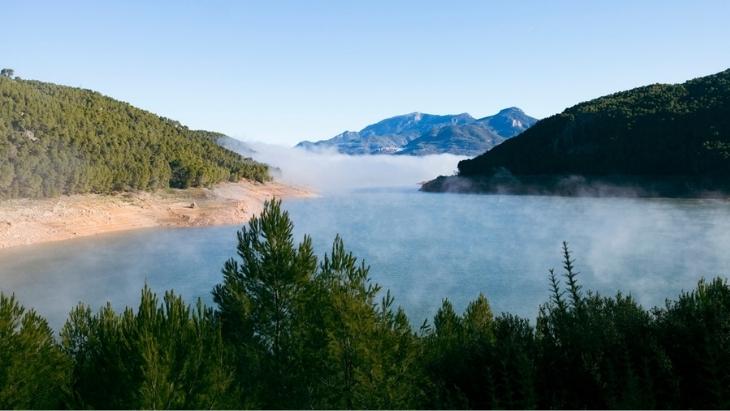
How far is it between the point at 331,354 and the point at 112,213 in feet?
236

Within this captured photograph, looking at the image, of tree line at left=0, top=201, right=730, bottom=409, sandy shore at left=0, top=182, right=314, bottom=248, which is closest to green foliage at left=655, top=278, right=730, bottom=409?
tree line at left=0, top=201, right=730, bottom=409

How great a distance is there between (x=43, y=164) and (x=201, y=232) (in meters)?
22.2

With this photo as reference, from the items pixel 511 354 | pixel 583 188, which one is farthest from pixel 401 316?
pixel 583 188

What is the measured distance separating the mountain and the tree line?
93118 mm

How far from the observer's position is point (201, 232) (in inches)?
2963

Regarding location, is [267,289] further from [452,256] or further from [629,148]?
[629,148]

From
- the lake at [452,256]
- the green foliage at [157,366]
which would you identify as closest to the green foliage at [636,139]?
the lake at [452,256]

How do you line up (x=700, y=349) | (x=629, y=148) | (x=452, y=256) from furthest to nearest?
(x=629, y=148)
(x=452, y=256)
(x=700, y=349)

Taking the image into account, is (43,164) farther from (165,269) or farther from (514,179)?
(514,179)

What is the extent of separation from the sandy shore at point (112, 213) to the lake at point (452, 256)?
3137mm

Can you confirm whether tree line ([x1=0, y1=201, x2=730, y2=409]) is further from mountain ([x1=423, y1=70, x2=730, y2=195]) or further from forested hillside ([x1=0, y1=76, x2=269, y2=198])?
mountain ([x1=423, y1=70, x2=730, y2=195])

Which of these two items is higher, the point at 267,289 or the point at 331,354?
the point at 267,289

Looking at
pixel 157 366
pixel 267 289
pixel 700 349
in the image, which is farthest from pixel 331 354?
pixel 700 349

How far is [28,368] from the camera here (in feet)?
40.5
